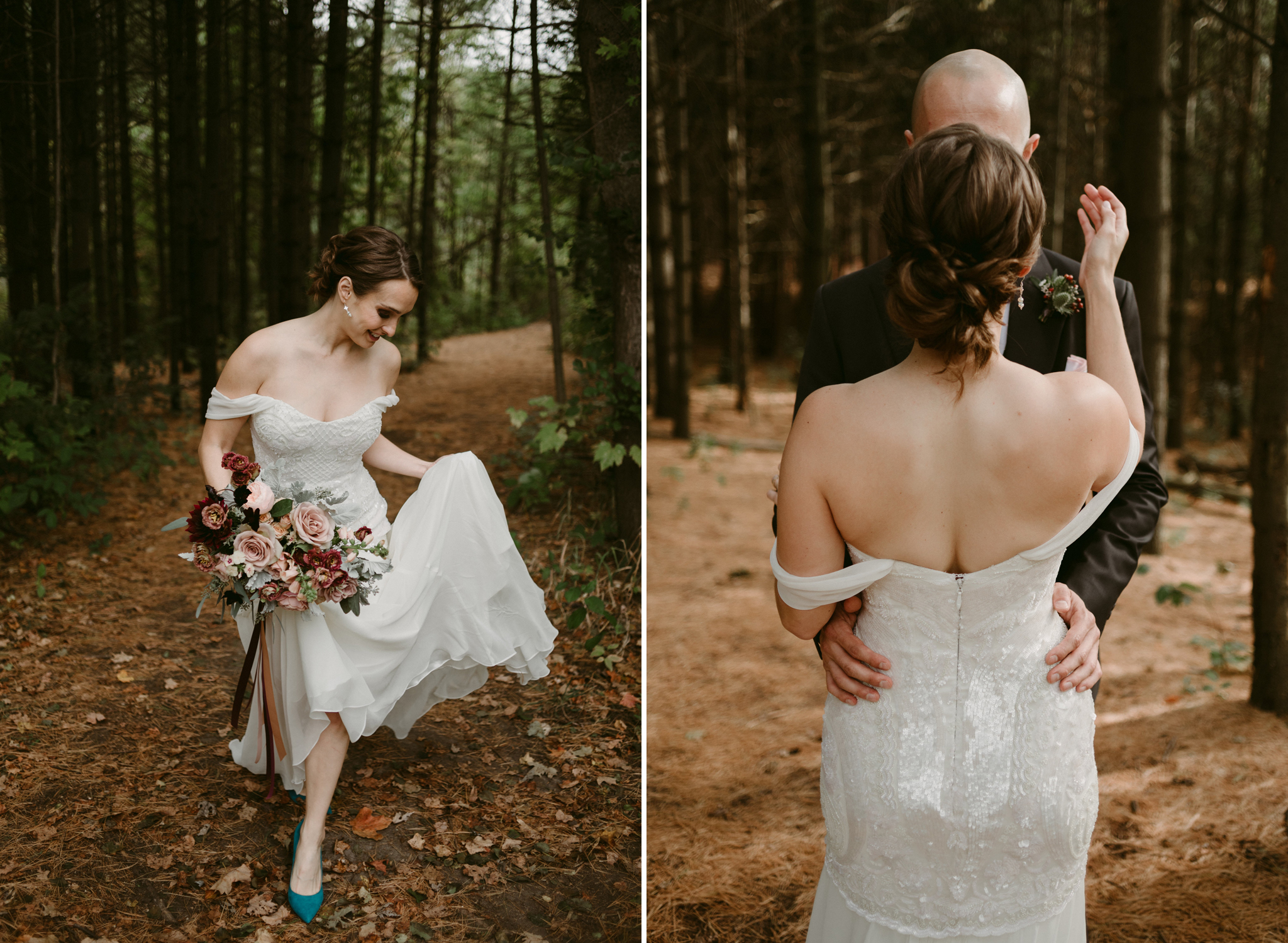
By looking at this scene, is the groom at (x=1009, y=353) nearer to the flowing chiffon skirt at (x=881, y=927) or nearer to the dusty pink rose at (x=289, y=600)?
the flowing chiffon skirt at (x=881, y=927)

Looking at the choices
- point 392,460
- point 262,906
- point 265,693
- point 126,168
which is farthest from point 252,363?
point 126,168

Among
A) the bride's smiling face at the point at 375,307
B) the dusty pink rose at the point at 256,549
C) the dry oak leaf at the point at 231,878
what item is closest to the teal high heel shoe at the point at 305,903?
the dry oak leaf at the point at 231,878

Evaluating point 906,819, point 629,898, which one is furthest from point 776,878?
point 906,819

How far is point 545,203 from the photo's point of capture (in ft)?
13.4

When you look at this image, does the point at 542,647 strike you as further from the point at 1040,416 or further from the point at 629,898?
the point at 1040,416

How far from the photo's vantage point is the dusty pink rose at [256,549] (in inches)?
102

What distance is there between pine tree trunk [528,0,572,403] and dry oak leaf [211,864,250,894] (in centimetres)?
269

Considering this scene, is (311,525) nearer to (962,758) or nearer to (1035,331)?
(962,758)

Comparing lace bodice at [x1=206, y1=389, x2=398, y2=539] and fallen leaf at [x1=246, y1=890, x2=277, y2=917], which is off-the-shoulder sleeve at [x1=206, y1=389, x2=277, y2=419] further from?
fallen leaf at [x1=246, y1=890, x2=277, y2=917]

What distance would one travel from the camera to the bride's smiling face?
2889 mm

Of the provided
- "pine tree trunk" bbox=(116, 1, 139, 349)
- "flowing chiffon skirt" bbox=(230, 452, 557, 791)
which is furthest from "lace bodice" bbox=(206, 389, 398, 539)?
"pine tree trunk" bbox=(116, 1, 139, 349)

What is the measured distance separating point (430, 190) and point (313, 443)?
10.7 ft

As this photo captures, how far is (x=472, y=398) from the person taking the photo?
18.5 ft

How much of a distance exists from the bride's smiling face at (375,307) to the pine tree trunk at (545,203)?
1.16 m
